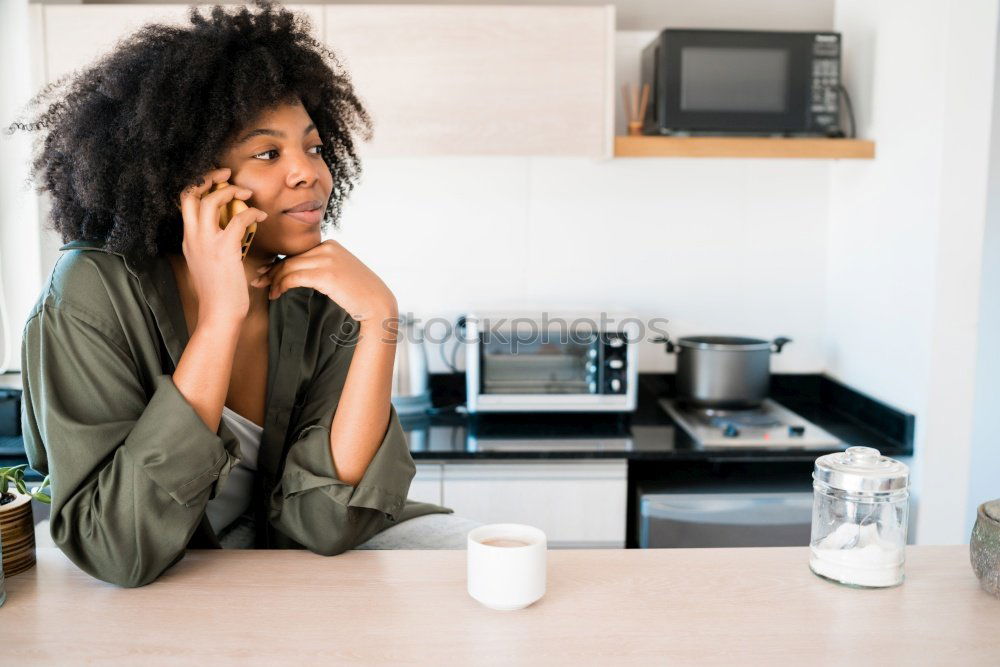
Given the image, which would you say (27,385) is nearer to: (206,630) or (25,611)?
(25,611)

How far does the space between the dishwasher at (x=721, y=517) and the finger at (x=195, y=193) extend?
1.34 m

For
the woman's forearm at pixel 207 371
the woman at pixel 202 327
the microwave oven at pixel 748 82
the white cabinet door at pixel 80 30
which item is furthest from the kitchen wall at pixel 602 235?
the woman's forearm at pixel 207 371

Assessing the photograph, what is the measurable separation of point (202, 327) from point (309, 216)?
0.90 ft

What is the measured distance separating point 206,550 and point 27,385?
0.33 m

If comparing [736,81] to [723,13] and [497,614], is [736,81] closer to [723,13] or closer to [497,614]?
[723,13]

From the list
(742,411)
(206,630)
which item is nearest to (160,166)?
(206,630)

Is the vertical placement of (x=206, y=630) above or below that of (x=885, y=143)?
below

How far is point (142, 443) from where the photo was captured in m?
1.06

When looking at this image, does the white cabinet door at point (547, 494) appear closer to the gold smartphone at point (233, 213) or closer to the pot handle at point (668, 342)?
the pot handle at point (668, 342)

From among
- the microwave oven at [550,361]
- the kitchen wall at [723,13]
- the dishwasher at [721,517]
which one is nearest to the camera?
the dishwasher at [721,517]

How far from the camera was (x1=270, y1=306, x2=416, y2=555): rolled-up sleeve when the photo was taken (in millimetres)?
1206

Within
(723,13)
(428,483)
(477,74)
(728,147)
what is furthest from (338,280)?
(723,13)

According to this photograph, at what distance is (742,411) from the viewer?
8.22 ft

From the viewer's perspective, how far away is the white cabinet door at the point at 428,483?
216 centimetres
